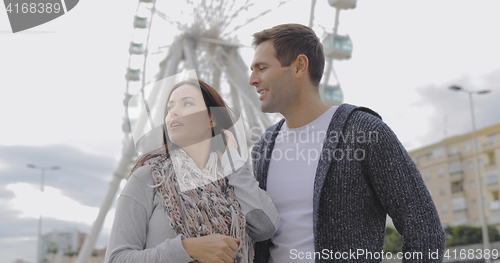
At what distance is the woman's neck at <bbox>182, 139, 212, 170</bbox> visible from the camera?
2006 millimetres

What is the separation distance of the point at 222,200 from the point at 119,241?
407 mm

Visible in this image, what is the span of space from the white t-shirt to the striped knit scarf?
164mm

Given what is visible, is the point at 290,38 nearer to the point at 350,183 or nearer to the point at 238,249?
the point at 350,183

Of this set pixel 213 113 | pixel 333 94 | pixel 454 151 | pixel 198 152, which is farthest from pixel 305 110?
pixel 454 151

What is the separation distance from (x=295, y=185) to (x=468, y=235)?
109 feet

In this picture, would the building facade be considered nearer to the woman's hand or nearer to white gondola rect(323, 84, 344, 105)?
white gondola rect(323, 84, 344, 105)

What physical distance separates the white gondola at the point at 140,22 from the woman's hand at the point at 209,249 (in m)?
10.4

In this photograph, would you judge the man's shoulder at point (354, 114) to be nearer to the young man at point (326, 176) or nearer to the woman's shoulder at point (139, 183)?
the young man at point (326, 176)

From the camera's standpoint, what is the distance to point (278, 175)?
6.93 feet

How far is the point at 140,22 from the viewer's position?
11.4 metres

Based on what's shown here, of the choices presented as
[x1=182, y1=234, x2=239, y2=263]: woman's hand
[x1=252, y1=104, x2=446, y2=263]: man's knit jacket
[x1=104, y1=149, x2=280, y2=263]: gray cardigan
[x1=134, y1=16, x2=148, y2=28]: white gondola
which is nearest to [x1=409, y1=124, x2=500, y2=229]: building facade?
[x1=134, y1=16, x2=148, y2=28]: white gondola

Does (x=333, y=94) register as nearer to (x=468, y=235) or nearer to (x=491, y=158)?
(x=468, y=235)

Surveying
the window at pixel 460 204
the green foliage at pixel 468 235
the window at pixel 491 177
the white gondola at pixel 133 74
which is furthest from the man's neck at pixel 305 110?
the window at pixel 460 204

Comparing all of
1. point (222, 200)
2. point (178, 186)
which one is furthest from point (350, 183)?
point (178, 186)
